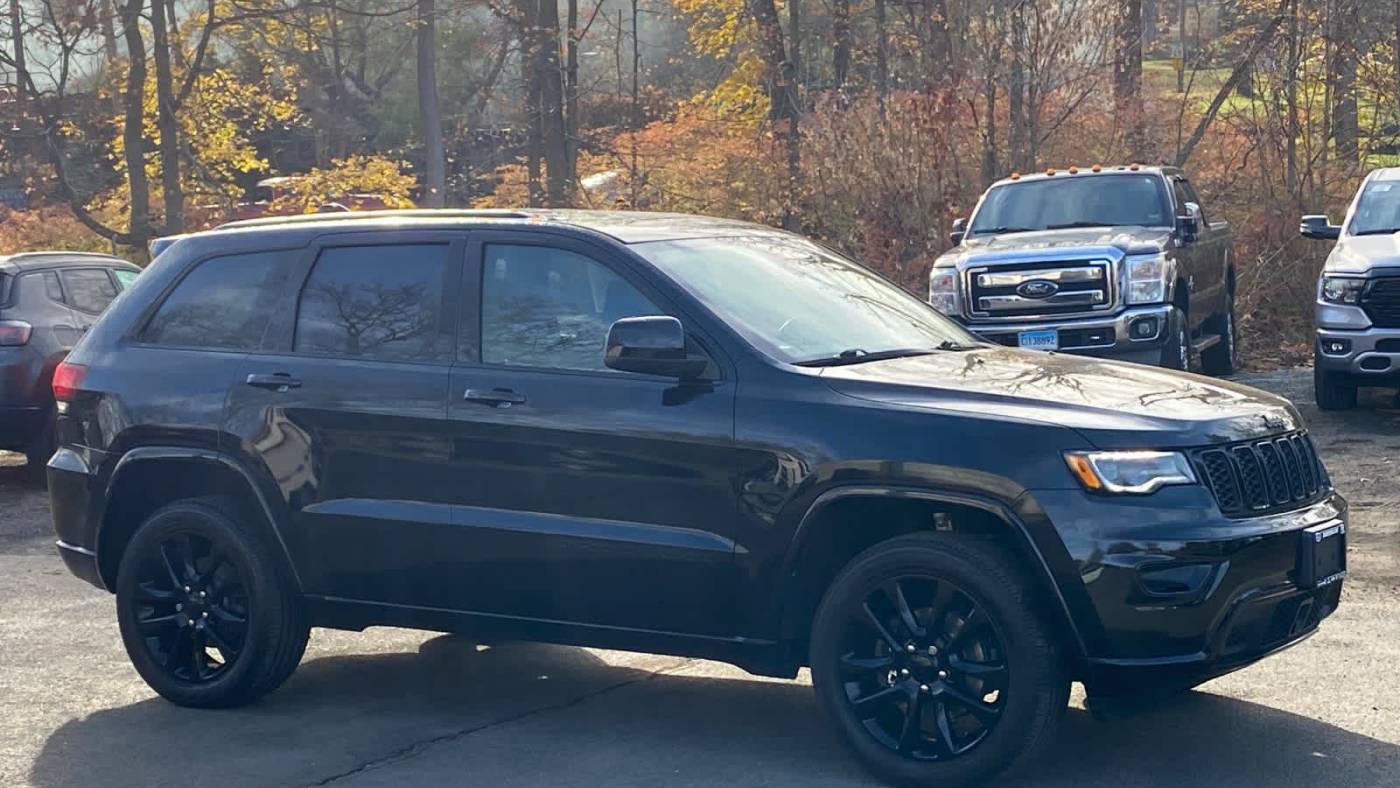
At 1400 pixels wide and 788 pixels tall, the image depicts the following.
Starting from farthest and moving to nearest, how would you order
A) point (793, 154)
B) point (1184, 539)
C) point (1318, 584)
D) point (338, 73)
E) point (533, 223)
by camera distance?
1. point (338, 73)
2. point (793, 154)
3. point (533, 223)
4. point (1318, 584)
5. point (1184, 539)

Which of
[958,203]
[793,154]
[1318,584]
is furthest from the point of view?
[793,154]

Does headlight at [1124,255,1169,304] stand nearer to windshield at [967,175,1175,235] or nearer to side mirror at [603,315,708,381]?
windshield at [967,175,1175,235]

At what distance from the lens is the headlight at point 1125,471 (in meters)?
4.93

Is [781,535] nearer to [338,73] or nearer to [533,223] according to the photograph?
[533,223]

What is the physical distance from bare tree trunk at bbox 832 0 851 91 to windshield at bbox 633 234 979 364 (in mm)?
21137

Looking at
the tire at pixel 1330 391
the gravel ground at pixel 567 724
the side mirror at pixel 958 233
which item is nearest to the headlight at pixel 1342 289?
the tire at pixel 1330 391

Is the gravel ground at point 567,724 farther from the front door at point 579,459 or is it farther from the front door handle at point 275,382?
the front door handle at point 275,382

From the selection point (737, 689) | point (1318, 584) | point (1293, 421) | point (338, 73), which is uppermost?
point (338, 73)

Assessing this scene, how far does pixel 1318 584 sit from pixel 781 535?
165cm

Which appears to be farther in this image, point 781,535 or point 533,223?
point 533,223

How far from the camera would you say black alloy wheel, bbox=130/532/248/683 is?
6.50 metres

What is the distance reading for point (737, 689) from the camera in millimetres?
6703

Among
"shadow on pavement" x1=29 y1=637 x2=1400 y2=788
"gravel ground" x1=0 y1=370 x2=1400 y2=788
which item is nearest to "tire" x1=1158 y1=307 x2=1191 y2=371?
"gravel ground" x1=0 y1=370 x2=1400 y2=788

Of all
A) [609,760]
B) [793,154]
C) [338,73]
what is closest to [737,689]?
[609,760]
